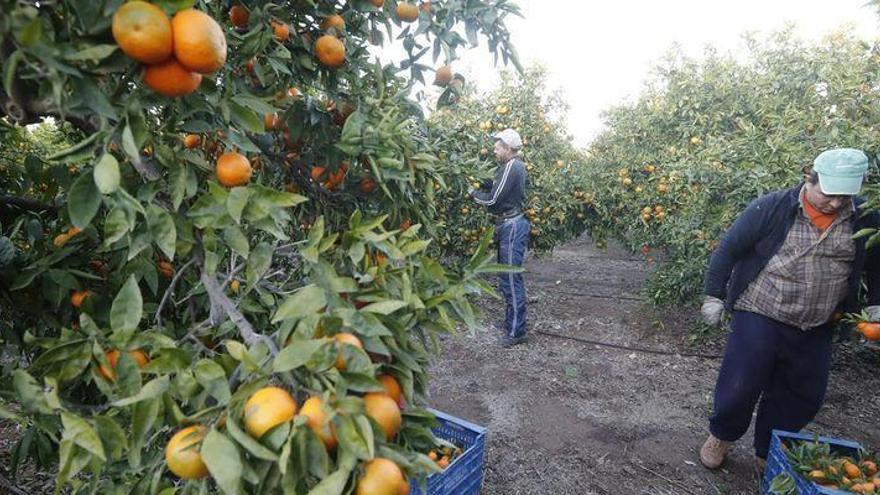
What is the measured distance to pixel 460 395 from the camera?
3.79m

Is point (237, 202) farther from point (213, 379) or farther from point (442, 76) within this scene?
point (442, 76)

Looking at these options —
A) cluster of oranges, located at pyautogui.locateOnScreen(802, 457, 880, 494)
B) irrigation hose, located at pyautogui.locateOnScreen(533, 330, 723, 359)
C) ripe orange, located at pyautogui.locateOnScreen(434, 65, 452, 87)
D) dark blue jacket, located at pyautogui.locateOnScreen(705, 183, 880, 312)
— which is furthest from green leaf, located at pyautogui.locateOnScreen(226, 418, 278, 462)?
irrigation hose, located at pyautogui.locateOnScreen(533, 330, 723, 359)

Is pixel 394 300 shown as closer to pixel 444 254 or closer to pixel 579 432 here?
pixel 579 432

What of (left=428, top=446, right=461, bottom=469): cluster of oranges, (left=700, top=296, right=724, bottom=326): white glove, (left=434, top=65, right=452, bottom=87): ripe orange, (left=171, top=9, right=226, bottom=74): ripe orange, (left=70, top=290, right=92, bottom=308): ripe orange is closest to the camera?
(left=171, top=9, right=226, bottom=74): ripe orange

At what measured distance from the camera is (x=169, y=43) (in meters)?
0.75

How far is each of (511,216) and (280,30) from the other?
140 inches

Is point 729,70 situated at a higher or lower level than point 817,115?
higher

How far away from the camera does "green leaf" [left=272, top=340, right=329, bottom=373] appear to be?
73 cm

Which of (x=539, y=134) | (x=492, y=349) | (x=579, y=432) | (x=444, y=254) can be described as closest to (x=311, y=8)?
(x=579, y=432)

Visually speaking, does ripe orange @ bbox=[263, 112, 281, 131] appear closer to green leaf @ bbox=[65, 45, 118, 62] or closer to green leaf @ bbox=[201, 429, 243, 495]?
green leaf @ bbox=[65, 45, 118, 62]

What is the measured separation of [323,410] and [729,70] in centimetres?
616

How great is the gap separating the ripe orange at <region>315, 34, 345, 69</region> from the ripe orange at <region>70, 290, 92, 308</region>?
86cm

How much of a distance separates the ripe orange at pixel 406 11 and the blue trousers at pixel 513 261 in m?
3.07

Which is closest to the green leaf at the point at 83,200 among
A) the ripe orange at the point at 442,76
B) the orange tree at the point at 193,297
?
the orange tree at the point at 193,297
